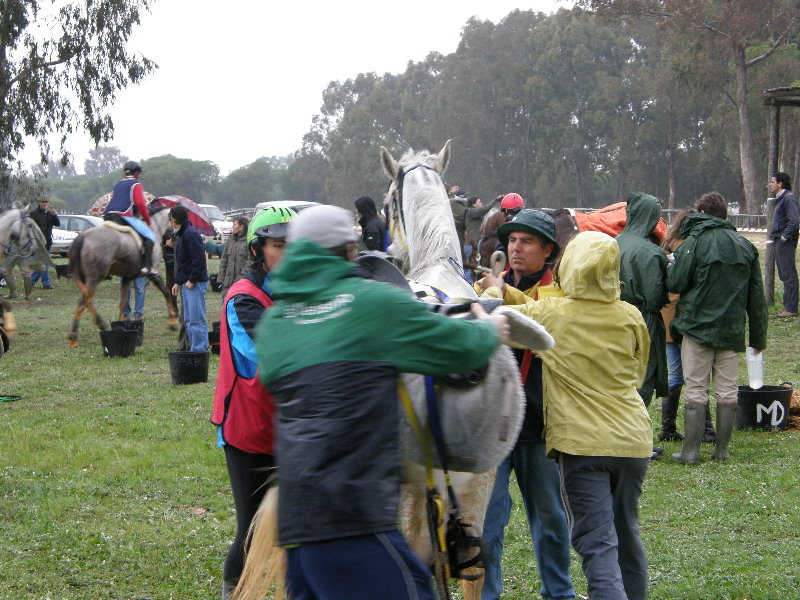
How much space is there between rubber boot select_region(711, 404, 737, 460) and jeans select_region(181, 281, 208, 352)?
7.66 m

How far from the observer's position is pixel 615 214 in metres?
8.73

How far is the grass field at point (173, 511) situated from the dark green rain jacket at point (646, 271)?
39.7 inches

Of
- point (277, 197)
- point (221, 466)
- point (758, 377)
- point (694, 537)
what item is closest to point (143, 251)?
point (221, 466)

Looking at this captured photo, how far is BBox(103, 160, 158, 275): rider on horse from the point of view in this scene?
14969mm

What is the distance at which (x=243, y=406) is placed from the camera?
12.6ft

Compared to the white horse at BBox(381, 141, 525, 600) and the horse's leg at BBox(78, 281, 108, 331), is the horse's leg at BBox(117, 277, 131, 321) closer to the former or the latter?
the horse's leg at BBox(78, 281, 108, 331)

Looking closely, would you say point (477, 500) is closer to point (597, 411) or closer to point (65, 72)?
point (597, 411)

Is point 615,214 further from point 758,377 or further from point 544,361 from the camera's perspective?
point 544,361

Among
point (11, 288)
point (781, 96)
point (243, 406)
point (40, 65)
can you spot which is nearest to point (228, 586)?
point (243, 406)

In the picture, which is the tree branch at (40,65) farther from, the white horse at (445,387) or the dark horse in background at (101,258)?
the white horse at (445,387)

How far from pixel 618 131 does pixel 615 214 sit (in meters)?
57.2

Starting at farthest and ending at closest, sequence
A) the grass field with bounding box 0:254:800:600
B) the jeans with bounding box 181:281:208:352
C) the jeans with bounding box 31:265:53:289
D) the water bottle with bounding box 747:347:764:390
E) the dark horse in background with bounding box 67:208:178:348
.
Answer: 1. the jeans with bounding box 31:265:53:289
2. the dark horse in background with bounding box 67:208:178:348
3. the jeans with bounding box 181:281:208:352
4. the water bottle with bounding box 747:347:764:390
5. the grass field with bounding box 0:254:800:600

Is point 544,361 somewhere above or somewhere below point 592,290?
below

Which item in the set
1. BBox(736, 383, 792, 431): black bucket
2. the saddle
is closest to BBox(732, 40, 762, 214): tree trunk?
the saddle
